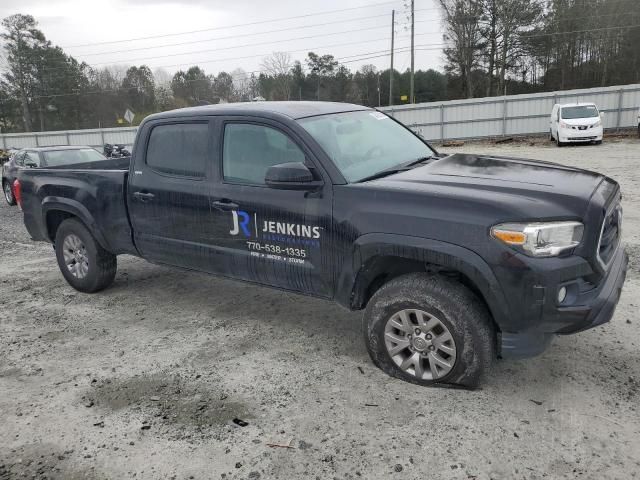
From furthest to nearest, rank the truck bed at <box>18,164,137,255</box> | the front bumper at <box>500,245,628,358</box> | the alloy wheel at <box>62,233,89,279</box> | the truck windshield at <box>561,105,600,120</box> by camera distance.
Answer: the truck windshield at <box>561,105,600,120</box>
the alloy wheel at <box>62,233,89,279</box>
the truck bed at <box>18,164,137,255</box>
the front bumper at <box>500,245,628,358</box>

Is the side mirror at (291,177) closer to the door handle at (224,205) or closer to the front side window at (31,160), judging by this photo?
the door handle at (224,205)

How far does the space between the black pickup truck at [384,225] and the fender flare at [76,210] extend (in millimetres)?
221

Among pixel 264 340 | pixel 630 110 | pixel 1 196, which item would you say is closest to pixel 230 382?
pixel 264 340

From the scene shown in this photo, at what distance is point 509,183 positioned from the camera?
10.8 feet

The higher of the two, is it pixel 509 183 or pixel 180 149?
pixel 180 149

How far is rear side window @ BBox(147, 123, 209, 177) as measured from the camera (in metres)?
4.37

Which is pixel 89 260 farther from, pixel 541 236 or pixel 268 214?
pixel 541 236

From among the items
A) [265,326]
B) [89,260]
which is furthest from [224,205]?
[89,260]

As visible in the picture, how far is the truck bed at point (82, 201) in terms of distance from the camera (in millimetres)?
4988

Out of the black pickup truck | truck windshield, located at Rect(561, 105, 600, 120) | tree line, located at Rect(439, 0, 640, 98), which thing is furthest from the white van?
tree line, located at Rect(439, 0, 640, 98)

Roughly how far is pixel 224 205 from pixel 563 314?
8.35ft

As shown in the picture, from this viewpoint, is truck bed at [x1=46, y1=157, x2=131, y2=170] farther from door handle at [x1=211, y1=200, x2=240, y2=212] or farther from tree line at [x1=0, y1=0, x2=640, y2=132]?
tree line at [x1=0, y1=0, x2=640, y2=132]

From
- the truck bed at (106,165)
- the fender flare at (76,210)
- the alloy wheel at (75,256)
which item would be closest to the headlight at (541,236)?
the fender flare at (76,210)

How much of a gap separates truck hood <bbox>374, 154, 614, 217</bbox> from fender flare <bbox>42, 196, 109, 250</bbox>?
3.13 m
